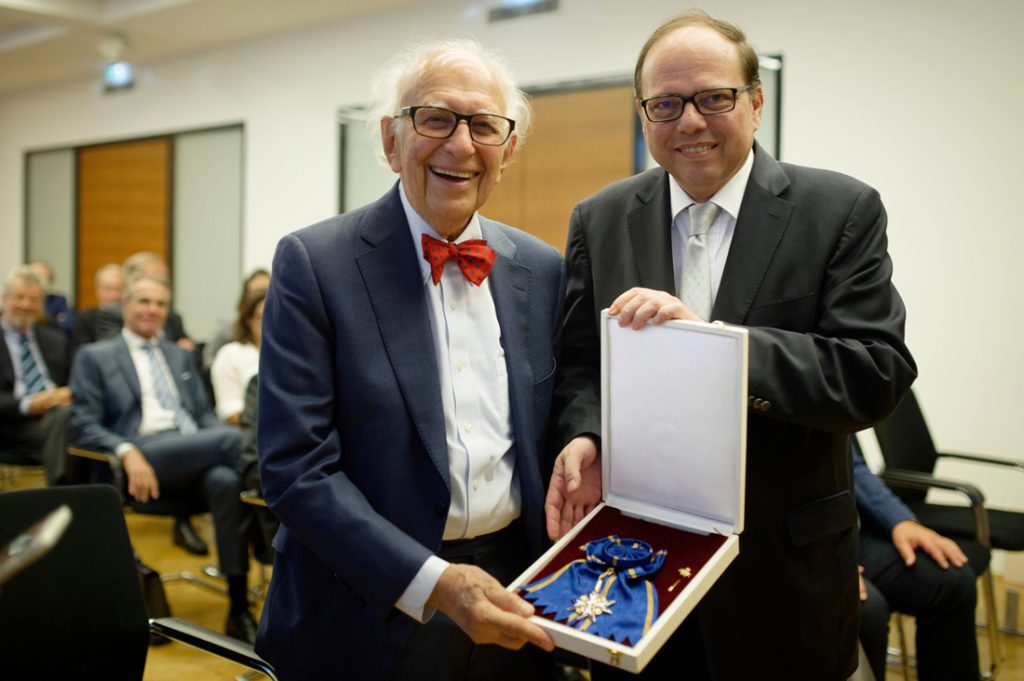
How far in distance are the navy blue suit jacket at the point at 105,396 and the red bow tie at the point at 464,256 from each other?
2.86 metres

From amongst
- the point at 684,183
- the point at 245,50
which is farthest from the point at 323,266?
the point at 245,50

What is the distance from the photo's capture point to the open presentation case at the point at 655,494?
46.1 inches

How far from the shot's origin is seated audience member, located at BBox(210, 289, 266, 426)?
13.7 feet

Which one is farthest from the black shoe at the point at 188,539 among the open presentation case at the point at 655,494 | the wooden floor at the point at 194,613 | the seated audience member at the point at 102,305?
the open presentation case at the point at 655,494

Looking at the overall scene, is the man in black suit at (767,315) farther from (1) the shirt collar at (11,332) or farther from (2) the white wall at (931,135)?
(1) the shirt collar at (11,332)

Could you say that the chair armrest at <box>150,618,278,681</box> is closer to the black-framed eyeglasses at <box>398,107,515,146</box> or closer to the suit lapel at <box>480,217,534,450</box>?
the suit lapel at <box>480,217,534,450</box>

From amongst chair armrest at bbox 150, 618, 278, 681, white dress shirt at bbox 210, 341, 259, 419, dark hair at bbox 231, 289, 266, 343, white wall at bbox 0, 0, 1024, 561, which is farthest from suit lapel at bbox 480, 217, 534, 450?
white wall at bbox 0, 0, 1024, 561

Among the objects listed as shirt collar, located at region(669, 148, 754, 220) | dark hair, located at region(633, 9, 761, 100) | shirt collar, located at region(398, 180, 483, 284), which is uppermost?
dark hair, located at region(633, 9, 761, 100)

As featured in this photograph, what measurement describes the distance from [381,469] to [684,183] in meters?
0.77

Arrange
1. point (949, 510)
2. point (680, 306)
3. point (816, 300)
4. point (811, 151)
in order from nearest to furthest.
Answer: point (680, 306)
point (816, 300)
point (949, 510)
point (811, 151)

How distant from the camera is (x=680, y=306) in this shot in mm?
1305

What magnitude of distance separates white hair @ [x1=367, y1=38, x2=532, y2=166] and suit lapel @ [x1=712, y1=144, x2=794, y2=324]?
0.46m

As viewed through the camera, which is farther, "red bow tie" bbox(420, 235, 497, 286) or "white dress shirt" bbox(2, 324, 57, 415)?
"white dress shirt" bbox(2, 324, 57, 415)

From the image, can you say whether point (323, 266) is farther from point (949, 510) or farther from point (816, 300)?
point (949, 510)
